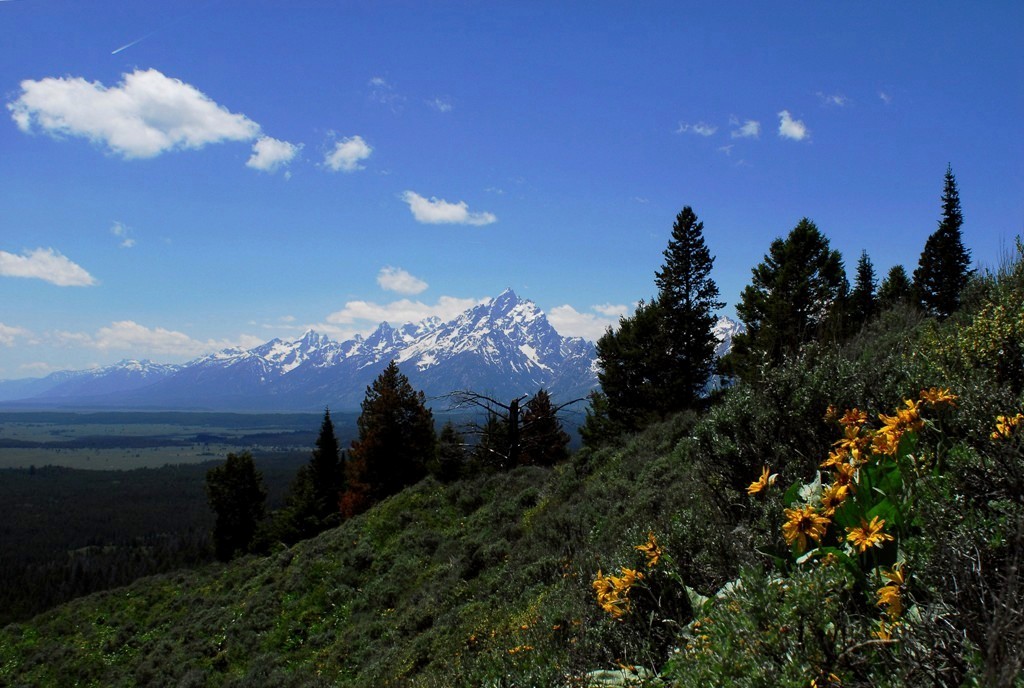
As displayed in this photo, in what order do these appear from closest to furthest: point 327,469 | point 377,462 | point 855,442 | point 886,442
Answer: point 886,442 < point 855,442 < point 377,462 < point 327,469

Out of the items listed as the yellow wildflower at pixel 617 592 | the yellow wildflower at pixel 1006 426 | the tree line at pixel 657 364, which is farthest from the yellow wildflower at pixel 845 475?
the tree line at pixel 657 364

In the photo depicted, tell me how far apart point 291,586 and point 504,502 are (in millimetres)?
6005

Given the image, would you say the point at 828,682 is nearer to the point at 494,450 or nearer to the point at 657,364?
the point at 494,450

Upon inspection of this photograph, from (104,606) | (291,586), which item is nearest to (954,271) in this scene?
(291,586)

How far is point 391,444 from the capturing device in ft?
99.2

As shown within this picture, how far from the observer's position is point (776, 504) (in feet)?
12.2

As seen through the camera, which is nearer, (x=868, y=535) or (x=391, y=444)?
(x=868, y=535)

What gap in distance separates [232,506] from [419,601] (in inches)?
1545

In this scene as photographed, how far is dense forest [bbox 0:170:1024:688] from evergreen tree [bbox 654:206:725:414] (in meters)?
4.45

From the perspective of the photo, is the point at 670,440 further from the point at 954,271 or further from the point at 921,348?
the point at 954,271

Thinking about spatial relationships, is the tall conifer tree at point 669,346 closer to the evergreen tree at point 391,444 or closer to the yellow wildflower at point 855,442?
the evergreen tree at point 391,444

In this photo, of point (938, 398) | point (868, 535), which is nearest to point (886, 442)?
point (938, 398)

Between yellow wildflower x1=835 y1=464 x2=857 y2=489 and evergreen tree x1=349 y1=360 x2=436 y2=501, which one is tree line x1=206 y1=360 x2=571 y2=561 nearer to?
evergreen tree x1=349 y1=360 x2=436 y2=501

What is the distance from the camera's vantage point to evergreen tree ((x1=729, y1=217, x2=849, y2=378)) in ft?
83.2
